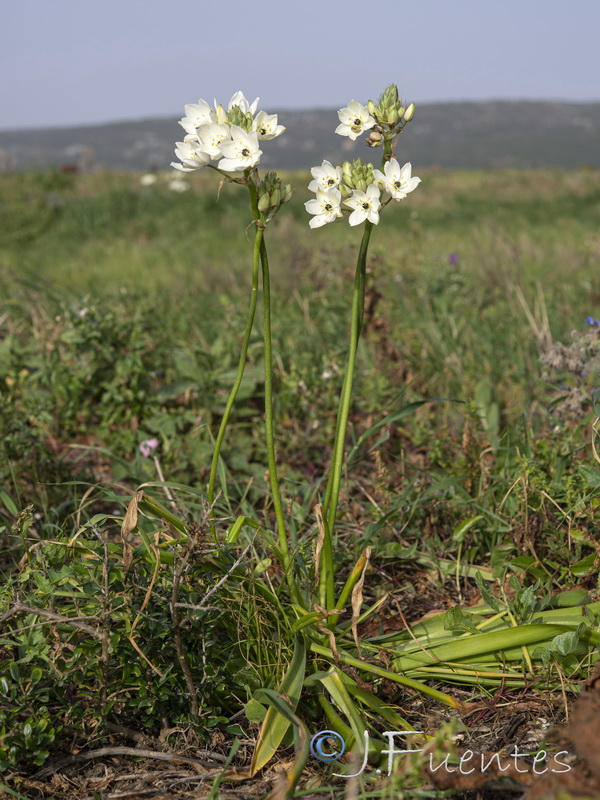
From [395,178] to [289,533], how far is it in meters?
1.28

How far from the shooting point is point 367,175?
1.58 meters

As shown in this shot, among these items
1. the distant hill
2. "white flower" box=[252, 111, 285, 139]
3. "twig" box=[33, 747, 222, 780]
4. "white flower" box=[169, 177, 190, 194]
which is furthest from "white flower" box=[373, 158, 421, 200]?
the distant hill

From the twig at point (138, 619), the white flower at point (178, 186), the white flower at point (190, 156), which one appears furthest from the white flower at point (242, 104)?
the white flower at point (178, 186)

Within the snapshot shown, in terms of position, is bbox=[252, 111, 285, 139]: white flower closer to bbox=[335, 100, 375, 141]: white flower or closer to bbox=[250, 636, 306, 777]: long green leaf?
bbox=[335, 100, 375, 141]: white flower

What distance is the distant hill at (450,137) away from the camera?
9219cm

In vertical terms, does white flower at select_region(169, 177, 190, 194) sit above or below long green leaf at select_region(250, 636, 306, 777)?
above

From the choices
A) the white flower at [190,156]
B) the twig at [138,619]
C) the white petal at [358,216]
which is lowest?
the twig at [138,619]

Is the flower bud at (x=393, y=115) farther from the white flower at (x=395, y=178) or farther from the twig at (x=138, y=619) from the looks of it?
the twig at (x=138, y=619)

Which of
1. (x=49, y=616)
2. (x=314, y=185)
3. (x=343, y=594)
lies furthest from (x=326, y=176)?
(x=49, y=616)

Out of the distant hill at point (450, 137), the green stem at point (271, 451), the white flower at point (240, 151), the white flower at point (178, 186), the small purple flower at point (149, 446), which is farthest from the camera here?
the distant hill at point (450, 137)

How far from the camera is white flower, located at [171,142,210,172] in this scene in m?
A: 1.50

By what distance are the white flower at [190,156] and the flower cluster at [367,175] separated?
26 centimetres

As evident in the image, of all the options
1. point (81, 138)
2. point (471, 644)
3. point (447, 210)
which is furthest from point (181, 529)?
point (81, 138)

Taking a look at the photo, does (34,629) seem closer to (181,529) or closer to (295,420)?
(181,529)
